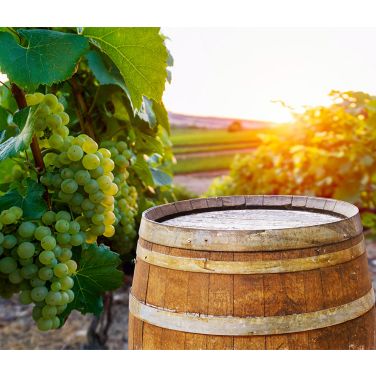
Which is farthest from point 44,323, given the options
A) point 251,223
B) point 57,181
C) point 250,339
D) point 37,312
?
point 251,223

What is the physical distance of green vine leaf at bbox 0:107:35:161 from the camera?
4.81 feet

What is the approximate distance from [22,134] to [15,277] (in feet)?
1.14

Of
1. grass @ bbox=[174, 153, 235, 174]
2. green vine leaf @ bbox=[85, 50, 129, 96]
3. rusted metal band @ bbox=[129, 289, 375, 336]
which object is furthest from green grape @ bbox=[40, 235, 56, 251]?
grass @ bbox=[174, 153, 235, 174]

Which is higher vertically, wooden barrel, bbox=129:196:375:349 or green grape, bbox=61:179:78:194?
green grape, bbox=61:179:78:194

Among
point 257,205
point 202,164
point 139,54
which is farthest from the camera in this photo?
point 202,164

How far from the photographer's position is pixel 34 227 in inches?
59.2

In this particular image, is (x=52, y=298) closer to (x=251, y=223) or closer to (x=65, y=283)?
(x=65, y=283)

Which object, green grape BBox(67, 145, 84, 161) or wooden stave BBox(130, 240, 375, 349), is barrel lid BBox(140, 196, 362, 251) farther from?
green grape BBox(67, 145, 84, 161)

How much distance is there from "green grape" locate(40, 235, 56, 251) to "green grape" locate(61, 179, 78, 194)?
0.41ft

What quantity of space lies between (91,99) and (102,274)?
39.8 inches

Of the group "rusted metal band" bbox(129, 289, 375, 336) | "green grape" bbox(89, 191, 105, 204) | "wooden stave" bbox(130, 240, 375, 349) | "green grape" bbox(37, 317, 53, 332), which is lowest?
"wooden stave" bbox(130, 240, 375, 349)

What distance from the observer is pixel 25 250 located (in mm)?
1455

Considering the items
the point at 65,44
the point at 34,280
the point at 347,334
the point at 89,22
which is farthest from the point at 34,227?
the point at 347,334

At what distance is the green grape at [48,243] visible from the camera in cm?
149
